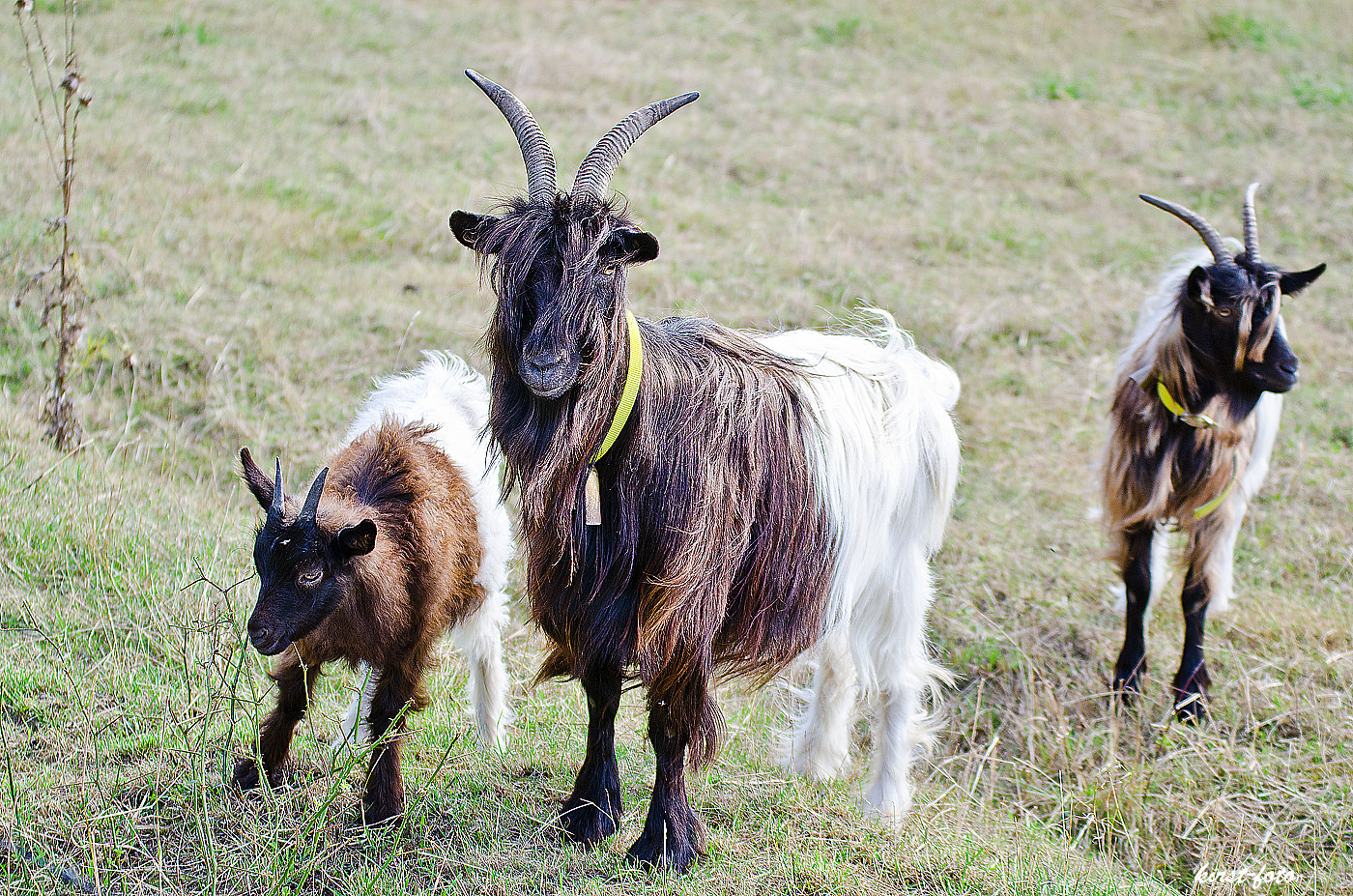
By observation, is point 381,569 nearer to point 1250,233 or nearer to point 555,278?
point 555,278

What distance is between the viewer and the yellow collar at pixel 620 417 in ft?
11.6

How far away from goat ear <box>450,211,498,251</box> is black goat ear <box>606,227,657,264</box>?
40 cm

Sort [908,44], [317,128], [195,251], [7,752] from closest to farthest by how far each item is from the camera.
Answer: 1. [7,752]
2. [195,251]
3. [317,128]
4. [908,44]

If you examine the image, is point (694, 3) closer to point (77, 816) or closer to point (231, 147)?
point (231, 147)

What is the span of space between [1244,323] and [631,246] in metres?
3.64

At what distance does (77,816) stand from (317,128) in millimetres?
9448

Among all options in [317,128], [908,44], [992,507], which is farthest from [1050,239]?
[317,128]

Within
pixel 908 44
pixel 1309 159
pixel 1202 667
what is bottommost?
pixel 1202 667

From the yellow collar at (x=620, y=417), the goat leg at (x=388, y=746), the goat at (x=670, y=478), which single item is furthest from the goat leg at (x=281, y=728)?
the yellow collar at (x=620, y=417)

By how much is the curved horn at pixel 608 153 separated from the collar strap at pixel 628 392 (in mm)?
413

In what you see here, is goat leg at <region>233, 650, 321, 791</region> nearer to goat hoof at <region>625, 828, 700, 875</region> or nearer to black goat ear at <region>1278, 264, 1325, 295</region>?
goat hoof at <region>625, 828, 700, 875</region>

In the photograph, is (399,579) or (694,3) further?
(694,3)

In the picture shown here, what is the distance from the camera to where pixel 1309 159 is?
12555 millimetres

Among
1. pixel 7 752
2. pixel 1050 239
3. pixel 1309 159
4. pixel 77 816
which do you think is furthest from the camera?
pixel 1309 159
